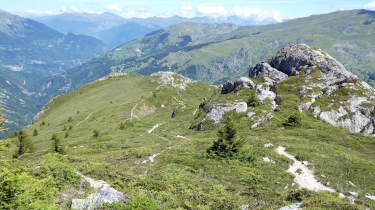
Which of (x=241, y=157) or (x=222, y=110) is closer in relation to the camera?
(x=241, y=157)

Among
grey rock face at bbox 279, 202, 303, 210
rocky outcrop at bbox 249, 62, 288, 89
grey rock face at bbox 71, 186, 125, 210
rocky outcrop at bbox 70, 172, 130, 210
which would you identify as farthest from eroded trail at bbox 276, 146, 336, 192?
rocky outcrop at bbox 249, 62, 288, 89

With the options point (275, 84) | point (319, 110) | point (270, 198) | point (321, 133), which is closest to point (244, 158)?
point (270, 198)

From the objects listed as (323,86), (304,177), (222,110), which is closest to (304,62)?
(323,86)

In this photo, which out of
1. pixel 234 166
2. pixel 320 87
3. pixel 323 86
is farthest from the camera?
pixel 323 86

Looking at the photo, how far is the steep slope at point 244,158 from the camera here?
850 inches

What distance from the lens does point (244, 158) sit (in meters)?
34.0

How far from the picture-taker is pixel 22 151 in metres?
60.5

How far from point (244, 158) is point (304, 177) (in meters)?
7.37

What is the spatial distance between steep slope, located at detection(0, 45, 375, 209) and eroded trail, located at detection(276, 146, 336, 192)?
0.77 ft

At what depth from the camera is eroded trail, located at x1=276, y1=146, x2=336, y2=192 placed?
27188 mm

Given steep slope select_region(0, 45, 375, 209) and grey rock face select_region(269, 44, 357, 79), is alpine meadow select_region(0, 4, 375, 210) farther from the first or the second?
grey rock face select_region(269, 44, 357, 79)

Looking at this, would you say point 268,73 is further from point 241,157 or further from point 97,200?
point 97,200

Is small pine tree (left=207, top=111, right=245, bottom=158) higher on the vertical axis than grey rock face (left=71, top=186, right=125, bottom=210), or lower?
lower

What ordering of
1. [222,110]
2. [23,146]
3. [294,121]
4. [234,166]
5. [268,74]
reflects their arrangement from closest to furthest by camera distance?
[234,166]
[294,121]
[23,146]
[222,110]
[268,74]
